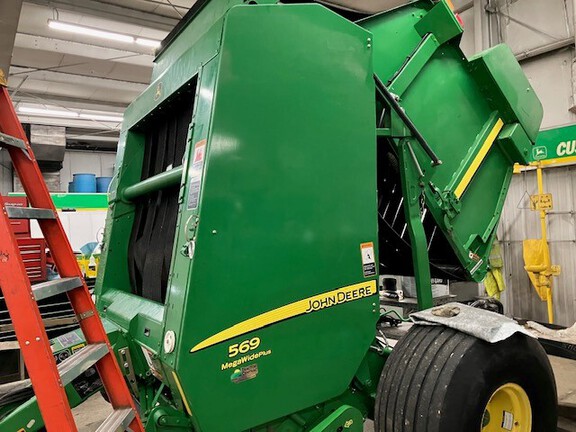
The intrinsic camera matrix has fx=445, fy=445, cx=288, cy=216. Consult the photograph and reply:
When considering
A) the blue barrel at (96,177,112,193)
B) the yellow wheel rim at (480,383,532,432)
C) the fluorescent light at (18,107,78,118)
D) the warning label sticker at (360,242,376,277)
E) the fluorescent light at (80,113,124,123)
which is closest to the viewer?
the warning label sticker at (360,242,376,277)

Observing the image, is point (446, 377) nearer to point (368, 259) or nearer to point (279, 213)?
point (368, 259)

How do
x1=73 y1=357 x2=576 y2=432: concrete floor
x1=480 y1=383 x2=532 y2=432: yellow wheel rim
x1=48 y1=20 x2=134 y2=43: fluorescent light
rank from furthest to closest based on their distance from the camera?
x1=48 y1=20 x2=134 y2=43: fluorescent light → x1=73 y1=357 x2=576 y2=432: concrete floor → x1=480 y1=383 x2=532 y2=432: yellow wheel rim

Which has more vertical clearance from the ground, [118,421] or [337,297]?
[337,297]

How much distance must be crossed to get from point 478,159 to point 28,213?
8.13 feet

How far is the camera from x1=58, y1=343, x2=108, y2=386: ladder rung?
5.09 feet

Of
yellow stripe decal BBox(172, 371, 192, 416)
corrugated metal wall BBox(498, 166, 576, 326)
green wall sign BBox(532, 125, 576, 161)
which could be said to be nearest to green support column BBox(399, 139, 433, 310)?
yellow stripe decal BBox(172, 371, 192, 416)

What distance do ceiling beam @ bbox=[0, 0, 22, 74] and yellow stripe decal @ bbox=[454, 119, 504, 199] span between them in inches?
174

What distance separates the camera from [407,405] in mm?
1914

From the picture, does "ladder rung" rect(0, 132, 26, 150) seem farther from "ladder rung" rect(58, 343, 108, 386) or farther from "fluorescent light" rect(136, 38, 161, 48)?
"fluorescent light" rect(136, 38, 161, 48)

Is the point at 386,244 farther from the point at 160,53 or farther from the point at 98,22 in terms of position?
the point at 98,22

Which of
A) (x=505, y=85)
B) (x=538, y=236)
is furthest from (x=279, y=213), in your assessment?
(x=538, y=236)

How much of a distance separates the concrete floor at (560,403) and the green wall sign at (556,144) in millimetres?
2805

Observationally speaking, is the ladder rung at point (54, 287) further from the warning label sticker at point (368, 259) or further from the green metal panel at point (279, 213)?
the warning label sticker at point (368, 259)

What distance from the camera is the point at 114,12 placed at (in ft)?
21.0
